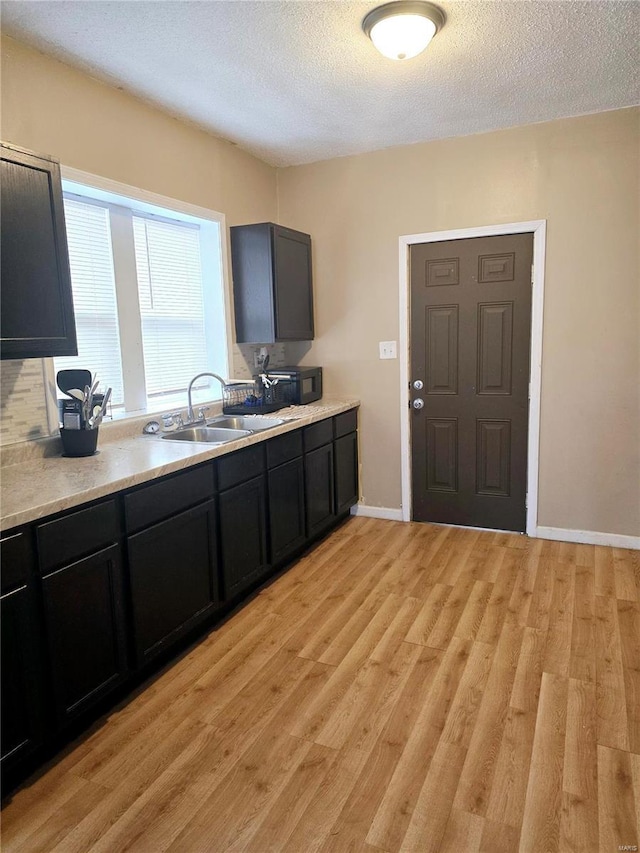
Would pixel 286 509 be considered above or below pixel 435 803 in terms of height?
above

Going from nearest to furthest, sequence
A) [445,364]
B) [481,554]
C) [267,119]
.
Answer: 1. [267,119]
2. [481,554]
3. [445,364]

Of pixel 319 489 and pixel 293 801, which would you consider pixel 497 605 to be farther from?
pixel 293 801

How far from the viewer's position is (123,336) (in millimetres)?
3006

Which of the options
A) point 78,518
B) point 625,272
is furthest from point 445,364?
point 78,518

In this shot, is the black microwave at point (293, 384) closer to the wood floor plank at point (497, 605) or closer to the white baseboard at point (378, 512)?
the white baseboard at point (378, 512)

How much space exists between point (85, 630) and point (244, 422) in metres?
1.68

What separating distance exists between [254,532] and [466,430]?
5.71 ft

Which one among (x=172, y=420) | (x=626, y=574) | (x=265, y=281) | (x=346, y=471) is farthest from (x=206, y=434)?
(x=626, y=574)

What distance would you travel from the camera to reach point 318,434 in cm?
357

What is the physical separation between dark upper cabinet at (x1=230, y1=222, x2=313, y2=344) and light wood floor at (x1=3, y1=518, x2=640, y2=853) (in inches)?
67.3

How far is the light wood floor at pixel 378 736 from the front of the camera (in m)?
1.59

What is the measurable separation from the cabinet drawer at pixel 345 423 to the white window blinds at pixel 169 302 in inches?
39.2

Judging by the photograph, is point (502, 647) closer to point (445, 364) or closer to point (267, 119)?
point (445, 364)

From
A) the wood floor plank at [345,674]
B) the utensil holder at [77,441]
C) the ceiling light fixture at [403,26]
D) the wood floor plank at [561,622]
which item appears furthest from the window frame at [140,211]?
the wood floor plank at [561,622]
